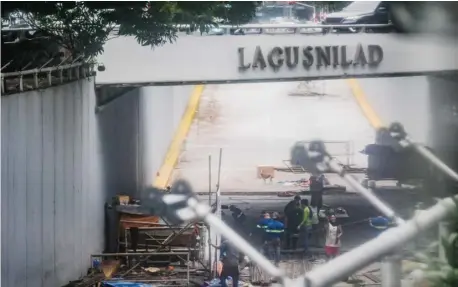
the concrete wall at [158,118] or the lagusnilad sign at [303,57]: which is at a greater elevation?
the lagusnilad sign at [303,57]

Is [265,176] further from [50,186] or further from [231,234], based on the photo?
[50,186]

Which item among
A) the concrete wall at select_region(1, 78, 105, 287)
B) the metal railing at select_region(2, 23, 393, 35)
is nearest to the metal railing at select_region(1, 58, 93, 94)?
the concrete wall at select_region(1, 78, 105, 287)

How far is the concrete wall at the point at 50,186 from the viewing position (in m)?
1.93

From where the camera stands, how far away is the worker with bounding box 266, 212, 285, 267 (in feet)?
6.59

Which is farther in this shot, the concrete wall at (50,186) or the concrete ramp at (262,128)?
the concrete ramp at (262,128)

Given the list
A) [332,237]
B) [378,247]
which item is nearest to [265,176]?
[332,237]

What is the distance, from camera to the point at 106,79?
2.03m

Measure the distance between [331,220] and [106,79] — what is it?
710 mm

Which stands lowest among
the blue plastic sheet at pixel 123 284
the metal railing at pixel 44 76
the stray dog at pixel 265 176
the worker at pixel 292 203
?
the blue plastic sheet at pixel 123 284

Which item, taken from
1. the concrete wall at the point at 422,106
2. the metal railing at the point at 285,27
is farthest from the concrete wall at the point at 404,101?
the metal railing at the point at 285,27

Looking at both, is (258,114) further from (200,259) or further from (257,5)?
(200,259)

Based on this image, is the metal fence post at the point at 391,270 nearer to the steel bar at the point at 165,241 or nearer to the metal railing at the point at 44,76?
the steel bar at the point at 165,241

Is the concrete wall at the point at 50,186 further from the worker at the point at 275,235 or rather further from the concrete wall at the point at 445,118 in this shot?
the concrete wall at the point at 445,118

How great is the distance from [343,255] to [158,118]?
613 mm
